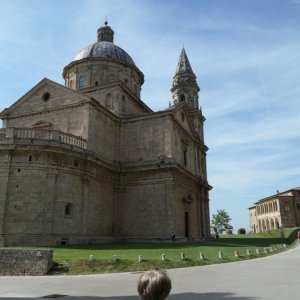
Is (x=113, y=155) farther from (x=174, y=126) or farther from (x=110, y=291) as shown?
(x=110, y=291)

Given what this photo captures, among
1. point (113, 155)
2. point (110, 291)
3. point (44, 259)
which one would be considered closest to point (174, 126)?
point (113, 155)

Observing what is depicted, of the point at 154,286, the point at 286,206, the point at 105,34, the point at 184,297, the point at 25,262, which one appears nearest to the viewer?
the point at 154,286

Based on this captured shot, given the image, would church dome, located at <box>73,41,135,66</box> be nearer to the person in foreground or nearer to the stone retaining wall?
the stone retaining wall

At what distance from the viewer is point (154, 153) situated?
31.8 m

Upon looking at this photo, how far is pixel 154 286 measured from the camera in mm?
2746

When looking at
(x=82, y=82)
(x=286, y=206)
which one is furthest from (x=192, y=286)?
(x=286, y=206)

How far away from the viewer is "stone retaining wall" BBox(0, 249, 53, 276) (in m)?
14.9

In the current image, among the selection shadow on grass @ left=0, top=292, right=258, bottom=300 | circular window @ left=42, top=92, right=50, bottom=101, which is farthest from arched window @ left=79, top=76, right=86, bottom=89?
shadow on grass @ left=0, top=292, right=258, bottom=300

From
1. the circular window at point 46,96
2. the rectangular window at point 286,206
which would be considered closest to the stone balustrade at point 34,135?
the circular window at point 46,96

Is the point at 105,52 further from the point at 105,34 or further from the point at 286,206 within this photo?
the point at 286,206

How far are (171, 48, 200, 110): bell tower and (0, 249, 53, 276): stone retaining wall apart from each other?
33212 mm

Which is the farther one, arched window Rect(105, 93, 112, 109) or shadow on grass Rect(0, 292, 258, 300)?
arched window Rect(105, 93, 112, 109)

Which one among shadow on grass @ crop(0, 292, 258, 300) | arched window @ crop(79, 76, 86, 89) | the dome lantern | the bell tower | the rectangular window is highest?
the dome lantern

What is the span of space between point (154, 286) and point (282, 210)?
273ft
